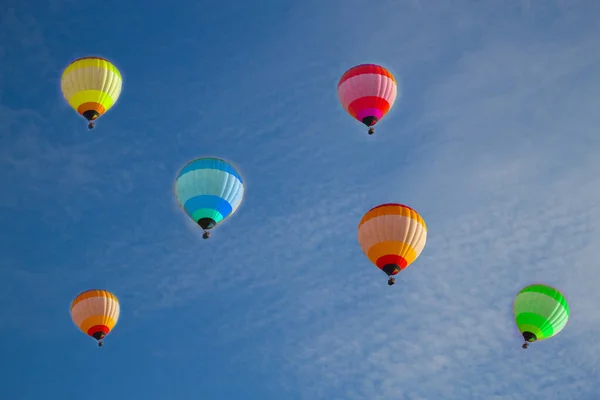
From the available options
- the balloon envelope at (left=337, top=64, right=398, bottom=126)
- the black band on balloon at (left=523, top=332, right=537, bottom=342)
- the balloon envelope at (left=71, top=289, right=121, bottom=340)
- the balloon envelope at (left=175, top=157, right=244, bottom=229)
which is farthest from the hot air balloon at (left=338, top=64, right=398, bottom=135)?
the balloon envelope at (left=71, top=289, right=121, bottom=340)

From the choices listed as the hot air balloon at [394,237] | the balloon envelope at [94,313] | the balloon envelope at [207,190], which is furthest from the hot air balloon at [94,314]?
the hot air balloon at [394,237]

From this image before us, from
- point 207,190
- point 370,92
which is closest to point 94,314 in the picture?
point 207,190

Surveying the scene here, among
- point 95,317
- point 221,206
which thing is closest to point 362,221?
point 221,206

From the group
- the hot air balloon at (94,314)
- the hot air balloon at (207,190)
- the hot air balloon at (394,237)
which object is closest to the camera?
the hot air balloon at (394,237)

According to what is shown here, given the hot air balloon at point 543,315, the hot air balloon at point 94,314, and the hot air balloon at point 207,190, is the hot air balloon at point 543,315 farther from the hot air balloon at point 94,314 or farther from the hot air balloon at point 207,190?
the hot air balloon at point 94,314

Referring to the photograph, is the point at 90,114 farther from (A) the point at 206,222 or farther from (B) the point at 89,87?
(A) the point at 206,222

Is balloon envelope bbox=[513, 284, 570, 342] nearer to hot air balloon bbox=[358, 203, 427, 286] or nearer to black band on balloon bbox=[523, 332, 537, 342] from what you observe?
black band on balloon bbox=[523, 332, 537, 342]

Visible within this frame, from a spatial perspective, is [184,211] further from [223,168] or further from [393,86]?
[393,86]

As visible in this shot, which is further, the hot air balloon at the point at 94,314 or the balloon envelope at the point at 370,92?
the hot air balloon at the point at 94,314
